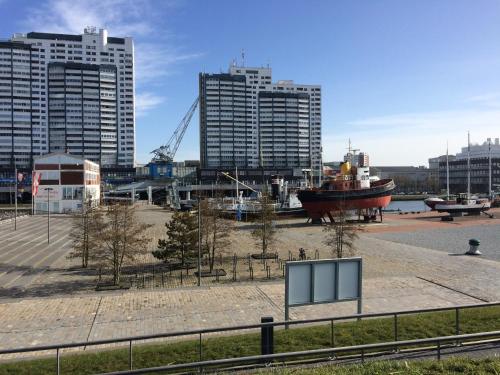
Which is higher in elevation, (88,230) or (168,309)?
(88,230)

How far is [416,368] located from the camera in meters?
7.40

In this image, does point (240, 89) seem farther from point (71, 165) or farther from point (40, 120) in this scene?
point (71, 165)

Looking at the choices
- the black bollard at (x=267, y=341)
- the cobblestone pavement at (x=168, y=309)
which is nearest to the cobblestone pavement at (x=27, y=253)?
the cobblestone pavement at (x=168, y=309)

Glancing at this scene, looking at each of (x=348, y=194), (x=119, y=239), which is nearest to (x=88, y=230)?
(x=119, y=239)

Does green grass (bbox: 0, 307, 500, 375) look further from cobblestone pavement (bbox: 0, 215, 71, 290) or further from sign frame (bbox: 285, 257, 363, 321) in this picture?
cobblestone pavement (bbox: 0, 215, 71, 290)

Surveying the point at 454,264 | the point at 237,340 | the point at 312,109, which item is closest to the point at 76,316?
the point at 237,340

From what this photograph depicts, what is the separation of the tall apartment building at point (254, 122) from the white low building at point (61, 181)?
10427cm

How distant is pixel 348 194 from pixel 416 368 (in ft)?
136

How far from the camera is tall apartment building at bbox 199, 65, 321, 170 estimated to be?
171125mm

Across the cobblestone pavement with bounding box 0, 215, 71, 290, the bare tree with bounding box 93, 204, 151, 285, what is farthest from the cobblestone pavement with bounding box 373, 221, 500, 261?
the cobblestone pavement with bounding box 0, 215, 71, 290

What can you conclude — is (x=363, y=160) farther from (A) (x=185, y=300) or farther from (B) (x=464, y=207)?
(A) (x=185, y=300)

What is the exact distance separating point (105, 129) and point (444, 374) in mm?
156186

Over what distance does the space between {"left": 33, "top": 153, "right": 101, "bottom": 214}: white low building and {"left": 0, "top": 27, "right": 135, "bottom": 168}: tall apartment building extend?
281 feet

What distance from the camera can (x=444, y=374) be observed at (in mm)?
7070
